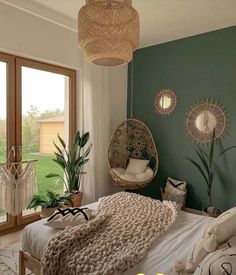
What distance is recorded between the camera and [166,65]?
13.5 ft

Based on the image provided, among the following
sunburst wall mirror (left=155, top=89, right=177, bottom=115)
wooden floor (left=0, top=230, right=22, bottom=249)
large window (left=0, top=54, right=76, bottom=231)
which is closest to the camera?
wooden floor (left=0, top=230, right=22, bottom=249)

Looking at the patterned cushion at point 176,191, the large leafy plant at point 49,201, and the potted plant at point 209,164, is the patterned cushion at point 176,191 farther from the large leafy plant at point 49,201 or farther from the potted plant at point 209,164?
the large leafy plant at point 49,201

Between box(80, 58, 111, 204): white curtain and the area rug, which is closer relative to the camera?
the area rug

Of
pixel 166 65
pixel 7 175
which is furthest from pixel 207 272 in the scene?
pixel 166 65

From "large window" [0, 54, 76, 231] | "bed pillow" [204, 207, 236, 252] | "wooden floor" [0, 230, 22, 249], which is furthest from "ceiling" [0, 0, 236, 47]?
"wooden floor" [0, 230, 22, 249]

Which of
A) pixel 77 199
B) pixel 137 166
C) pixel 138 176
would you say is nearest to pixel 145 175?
pixel 138 176

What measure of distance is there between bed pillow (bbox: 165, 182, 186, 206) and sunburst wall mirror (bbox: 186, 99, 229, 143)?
795 millimetres

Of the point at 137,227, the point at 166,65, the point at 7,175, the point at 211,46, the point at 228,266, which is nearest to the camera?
the point at 228,266

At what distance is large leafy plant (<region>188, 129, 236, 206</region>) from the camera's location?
138 inches

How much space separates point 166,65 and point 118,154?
1.63m

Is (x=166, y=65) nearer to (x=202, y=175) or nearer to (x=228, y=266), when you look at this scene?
(x=202, y=175)

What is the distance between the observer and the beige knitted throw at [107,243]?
4.93ft

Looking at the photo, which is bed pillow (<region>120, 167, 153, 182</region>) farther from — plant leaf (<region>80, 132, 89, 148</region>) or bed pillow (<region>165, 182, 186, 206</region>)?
plant leaf (<region>80, 132, 89, 148</region>)

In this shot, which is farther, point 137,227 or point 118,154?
point 118,154
